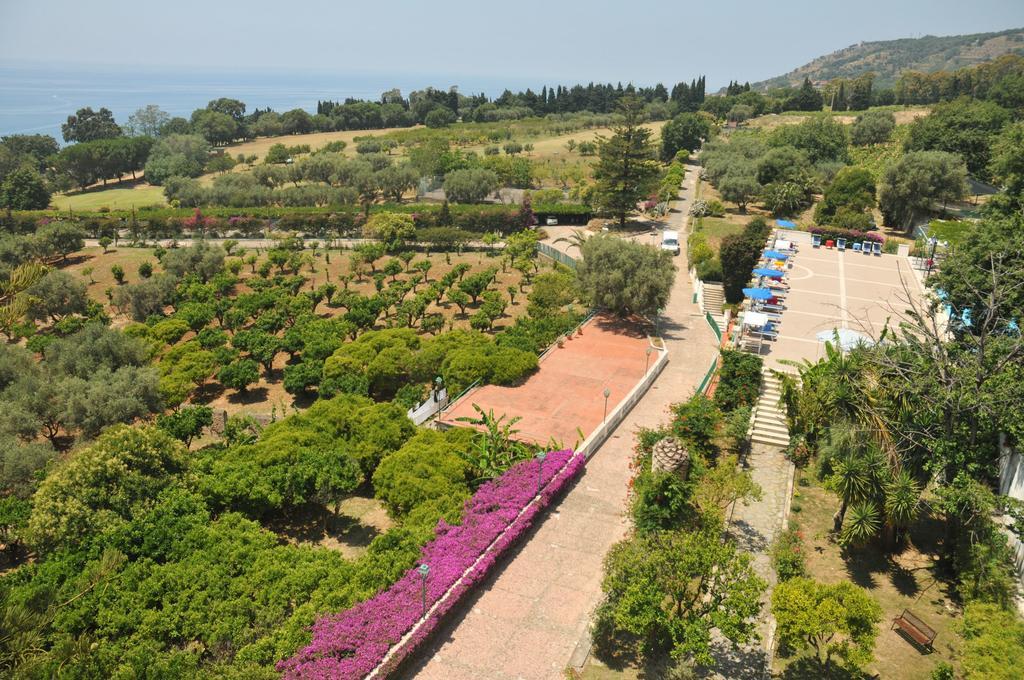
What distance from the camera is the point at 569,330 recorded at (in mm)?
34438

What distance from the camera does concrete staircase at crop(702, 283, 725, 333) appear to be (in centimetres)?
3962

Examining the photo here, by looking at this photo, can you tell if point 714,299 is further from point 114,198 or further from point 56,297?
point 114,198

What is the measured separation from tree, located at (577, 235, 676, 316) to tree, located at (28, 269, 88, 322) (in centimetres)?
3765

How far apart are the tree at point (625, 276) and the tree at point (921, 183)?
98.2 feet

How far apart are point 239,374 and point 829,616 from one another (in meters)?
29.0

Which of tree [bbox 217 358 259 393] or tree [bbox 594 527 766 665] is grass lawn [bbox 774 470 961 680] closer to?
tree [bbox 594 527 766 665]

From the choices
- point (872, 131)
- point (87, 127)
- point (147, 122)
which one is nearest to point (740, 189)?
point (872, 131)

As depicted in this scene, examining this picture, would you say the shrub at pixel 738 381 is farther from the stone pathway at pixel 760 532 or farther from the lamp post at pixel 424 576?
the lamp post at pixel 424 576

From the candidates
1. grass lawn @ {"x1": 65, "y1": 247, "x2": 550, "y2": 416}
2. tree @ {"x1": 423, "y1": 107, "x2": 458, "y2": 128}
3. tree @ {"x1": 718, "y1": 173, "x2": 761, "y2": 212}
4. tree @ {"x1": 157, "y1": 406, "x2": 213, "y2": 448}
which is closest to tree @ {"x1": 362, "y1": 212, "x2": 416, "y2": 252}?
grass lawn @ {"x1": 65, "y1": 247, "x2": 550, "y2": 416}

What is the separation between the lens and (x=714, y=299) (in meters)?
40.9

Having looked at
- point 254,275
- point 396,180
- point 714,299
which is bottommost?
point 254,275

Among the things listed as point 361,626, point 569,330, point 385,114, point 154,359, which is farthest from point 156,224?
point 385,114

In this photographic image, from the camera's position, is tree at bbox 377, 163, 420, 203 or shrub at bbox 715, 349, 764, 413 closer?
shrub at bbox 715, 349, 764, 413

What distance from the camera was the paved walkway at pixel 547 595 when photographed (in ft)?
49.3
